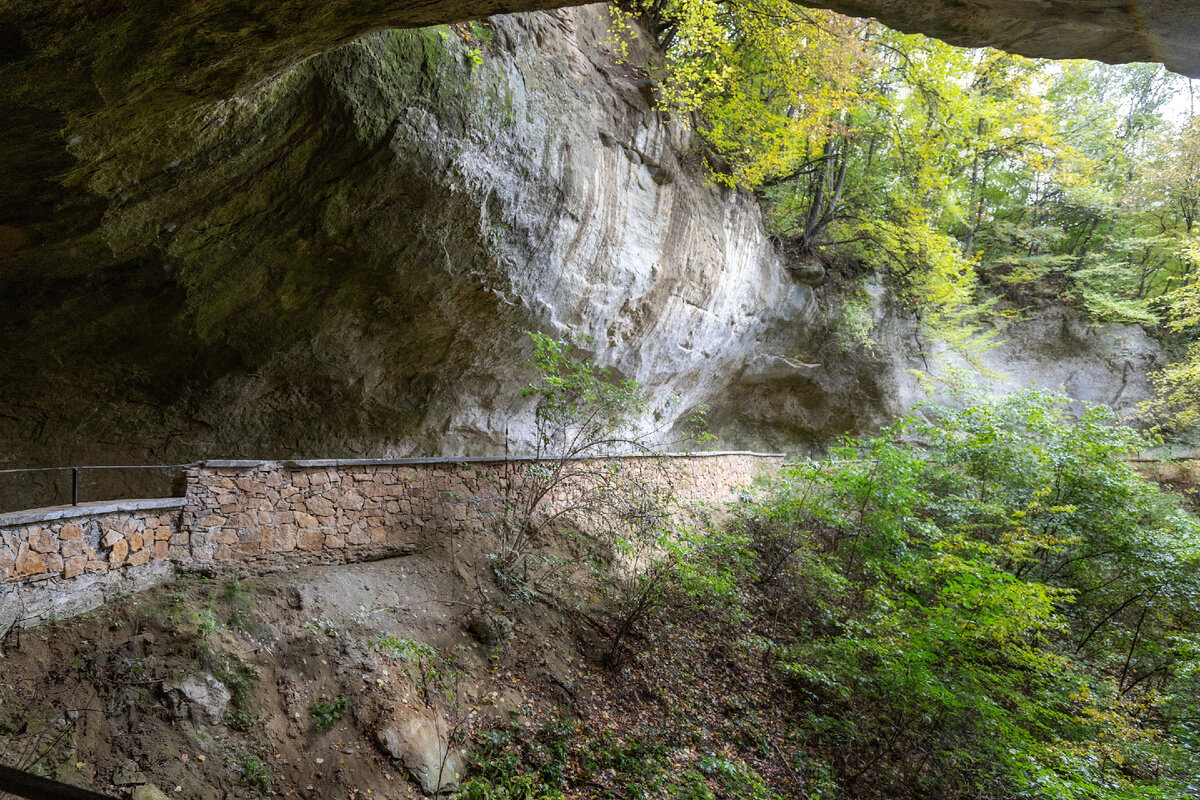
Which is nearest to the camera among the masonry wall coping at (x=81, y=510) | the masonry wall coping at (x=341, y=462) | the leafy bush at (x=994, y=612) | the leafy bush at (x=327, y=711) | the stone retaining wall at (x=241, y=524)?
the masonry wall coping at (x=81, y=510)

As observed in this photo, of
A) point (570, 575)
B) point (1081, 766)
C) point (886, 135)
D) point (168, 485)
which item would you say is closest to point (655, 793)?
point (570, 575)

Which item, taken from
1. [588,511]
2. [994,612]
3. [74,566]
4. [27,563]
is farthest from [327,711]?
[994,612]

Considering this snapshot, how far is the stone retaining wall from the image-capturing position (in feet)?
12.9

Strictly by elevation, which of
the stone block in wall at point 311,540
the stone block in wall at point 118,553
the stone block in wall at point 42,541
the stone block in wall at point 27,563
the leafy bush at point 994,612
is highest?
the stone block in wall at point 42,541

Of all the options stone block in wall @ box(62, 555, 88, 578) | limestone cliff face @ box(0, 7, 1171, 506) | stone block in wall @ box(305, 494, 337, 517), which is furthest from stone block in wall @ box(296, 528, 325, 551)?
limestone cliff face @ box(0, 7, 1171, 506)

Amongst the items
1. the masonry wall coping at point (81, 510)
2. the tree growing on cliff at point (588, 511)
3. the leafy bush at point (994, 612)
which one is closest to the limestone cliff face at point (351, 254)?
the tree growing on cliff at point (588, 511)

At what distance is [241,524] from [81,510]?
1.24 m

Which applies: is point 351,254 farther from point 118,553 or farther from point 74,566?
point 74,566

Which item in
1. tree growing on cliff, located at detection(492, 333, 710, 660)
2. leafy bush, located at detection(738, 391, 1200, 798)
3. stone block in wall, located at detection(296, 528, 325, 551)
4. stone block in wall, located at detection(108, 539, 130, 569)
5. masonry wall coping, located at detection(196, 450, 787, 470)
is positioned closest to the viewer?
stone block in wall, located at detection(108, 539, 130, 569)

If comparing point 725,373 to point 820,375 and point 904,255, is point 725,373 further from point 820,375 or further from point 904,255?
point 904,255

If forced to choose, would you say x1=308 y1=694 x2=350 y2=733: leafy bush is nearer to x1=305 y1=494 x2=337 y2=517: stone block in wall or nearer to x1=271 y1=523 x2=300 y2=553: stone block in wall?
x1=271 y1=523 x2=300 y2=553: stone block in wall

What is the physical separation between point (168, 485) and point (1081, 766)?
10.0 m

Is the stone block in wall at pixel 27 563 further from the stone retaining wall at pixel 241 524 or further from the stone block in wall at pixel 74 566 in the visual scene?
the stone block in wall at pixel 74 566

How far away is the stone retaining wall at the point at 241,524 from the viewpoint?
393cm
